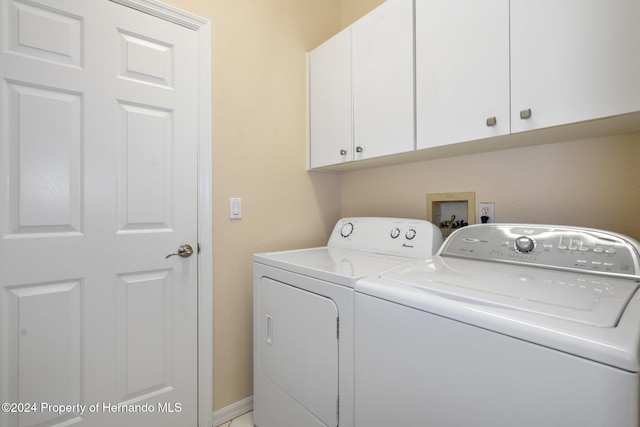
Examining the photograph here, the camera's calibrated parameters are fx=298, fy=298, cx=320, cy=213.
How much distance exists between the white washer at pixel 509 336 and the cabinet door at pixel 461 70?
461mm

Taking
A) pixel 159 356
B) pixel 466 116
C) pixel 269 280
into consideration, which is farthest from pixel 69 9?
pixel 466 116

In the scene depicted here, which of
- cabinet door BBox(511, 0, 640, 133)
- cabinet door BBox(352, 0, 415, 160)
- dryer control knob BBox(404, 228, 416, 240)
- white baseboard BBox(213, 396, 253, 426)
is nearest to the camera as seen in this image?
cabinet door BBox(511, 0, 640, 133)

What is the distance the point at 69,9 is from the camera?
48.9 inches

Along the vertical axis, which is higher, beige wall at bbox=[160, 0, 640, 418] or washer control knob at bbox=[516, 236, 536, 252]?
beige wall at bbox=[160, 0, 640, 418]

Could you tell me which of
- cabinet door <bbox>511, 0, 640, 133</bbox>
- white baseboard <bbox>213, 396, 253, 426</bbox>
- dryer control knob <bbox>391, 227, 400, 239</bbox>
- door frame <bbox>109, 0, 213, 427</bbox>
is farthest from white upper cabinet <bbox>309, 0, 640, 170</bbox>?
white baseboard <bbox>213, 396, 253, 426</bbox>

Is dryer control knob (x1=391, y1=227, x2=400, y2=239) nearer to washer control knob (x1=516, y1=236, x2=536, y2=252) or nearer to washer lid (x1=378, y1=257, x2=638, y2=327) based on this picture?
washer lid (x1=378, y1=257, x2=638, y2=327)

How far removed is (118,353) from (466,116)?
6.02ft

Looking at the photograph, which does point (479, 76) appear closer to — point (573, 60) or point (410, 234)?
point (573, 60)

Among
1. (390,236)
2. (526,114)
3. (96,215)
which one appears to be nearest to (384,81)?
(526,114)

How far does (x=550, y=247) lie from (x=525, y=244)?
76 millimetres

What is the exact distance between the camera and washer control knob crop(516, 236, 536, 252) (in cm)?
111

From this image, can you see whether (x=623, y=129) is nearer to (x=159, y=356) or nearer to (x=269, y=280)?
(x=269, y=280)

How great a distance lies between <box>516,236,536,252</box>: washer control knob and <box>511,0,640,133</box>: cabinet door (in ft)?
1.34

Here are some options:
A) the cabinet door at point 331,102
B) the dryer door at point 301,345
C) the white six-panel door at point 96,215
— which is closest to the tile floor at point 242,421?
the white six-panel door at point 96,215
